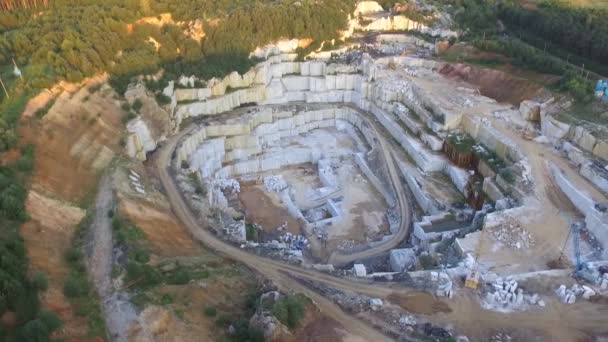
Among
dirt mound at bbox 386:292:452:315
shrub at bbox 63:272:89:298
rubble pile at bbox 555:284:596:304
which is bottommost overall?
dirt mound at bbox 386:292:452:315

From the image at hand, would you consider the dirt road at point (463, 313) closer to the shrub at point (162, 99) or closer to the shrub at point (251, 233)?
the shrub at point (251, 233)

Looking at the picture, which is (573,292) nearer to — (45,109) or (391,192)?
(391,192)

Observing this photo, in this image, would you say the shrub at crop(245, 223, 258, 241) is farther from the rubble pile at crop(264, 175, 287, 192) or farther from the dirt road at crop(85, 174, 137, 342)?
the dirt road at crop(85, 174, 137, 342)

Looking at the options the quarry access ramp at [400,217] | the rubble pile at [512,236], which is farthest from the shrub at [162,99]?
the rubble pile at [512,236]

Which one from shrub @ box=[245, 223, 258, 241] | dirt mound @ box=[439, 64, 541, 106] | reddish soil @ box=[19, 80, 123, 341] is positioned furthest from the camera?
dirt mound @ box=[439, 64, 541, 106]

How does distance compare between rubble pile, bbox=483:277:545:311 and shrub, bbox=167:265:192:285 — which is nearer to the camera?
shrub, bbox=167:265:192:285

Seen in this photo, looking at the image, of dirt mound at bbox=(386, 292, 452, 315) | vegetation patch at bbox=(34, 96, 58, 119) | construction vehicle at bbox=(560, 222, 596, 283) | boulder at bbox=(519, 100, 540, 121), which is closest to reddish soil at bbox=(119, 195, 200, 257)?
vegetation patch at bbox=(34, 96, 58, 119)

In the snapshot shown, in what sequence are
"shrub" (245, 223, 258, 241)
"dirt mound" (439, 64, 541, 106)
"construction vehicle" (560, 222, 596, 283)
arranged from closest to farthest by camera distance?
"construction vehicle" (560, 222, 596, 283), "shrub" (245, 223, 258, 241), "dirt mound" (439, 64, 541, 106)
